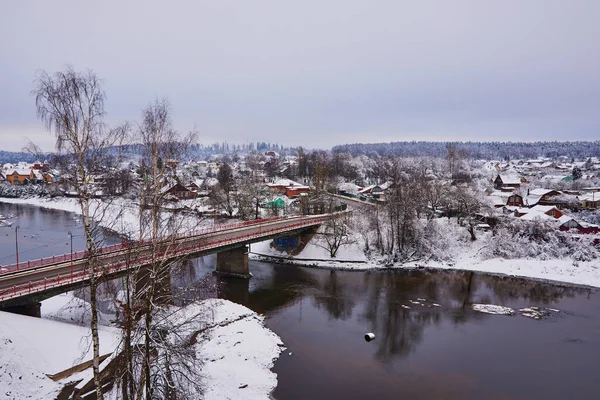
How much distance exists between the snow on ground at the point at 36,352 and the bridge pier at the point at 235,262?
15783mm

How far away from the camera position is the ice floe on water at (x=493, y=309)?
25.8 metres

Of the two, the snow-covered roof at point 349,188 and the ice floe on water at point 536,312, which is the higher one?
the snow-covered roof at point 349,188

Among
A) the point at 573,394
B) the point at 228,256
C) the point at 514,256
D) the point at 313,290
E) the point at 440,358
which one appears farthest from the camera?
the point at 514,256

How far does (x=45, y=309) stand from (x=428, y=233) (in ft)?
108

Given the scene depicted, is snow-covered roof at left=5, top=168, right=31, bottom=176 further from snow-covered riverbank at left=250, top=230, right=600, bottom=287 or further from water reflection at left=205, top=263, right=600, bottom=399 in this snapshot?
water reflection at left=205, top=263, right=600, bottom=399

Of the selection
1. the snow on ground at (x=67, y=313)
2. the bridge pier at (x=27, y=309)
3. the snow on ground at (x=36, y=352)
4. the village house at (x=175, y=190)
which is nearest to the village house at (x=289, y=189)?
the village house at (x=175, y=190)

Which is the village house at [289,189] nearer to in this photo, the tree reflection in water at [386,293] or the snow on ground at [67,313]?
the tree reflection in water at [386,293]

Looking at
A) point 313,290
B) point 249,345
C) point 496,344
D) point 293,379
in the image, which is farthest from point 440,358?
point 313,290

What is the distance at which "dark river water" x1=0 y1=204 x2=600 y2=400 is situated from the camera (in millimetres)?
17094

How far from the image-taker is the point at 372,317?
2470 centimetres

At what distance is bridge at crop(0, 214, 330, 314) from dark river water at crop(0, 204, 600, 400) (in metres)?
1.55

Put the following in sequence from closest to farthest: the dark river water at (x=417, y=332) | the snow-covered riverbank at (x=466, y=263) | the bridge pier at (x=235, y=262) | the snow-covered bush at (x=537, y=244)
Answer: the dark river water at (x=417, y=332), the bridge pier at (x=235, y=262), the snow-covered riverbank at (x=466, y=263), the snow-covered bush at (x=537, y=244)

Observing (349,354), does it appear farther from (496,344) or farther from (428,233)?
(428,233)

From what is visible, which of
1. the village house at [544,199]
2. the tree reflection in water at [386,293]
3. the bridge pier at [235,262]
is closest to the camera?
the tree reflection in water at [386,293]
